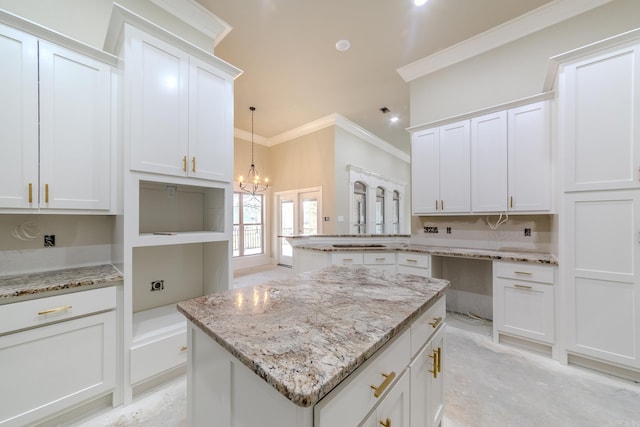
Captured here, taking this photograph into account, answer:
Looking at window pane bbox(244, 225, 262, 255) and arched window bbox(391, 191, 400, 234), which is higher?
arched window bbox(391, 191, 400, 234)

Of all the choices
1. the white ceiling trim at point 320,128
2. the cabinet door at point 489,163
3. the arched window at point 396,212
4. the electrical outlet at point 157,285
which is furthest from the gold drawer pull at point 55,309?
the arched window at point 396,212

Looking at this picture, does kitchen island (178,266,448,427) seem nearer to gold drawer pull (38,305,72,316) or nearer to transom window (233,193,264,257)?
gold drawer pull (38,305,72,316)

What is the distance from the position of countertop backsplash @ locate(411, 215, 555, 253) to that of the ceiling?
2.35m

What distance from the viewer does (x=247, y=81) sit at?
3973 millimetres

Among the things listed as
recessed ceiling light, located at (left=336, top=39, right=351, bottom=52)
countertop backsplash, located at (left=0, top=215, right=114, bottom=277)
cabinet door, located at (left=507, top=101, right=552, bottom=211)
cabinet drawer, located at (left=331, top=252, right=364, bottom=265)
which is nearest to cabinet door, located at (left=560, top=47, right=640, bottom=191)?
cabinet door, located at (left=507, top=101, right=552, bottom=211)

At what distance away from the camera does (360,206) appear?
256 inches

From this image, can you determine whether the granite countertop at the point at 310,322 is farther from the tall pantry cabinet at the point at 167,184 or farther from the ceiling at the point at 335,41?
the ceiling at the point at 335,41

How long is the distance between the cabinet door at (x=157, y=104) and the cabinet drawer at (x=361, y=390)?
6.33 ft

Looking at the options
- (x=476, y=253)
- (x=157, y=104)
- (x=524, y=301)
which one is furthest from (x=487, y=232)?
(x=157, y=104)

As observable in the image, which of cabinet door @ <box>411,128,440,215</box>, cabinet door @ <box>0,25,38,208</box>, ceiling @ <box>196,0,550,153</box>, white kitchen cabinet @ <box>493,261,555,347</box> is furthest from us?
cabinet door @ <box>411,128,440,215</box>

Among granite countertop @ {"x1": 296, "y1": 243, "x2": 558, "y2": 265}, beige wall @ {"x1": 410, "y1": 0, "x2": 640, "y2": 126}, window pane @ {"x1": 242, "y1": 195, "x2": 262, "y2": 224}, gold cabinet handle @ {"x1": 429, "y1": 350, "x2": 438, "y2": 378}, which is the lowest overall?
gold cabinet handle @ {"x1": 429, "y1": 350, "x2": 438, "y2": 378}

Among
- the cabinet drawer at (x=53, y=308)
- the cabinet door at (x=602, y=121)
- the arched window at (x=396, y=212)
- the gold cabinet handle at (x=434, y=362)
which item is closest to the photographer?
the gold cabinet handle at (x=434, y=362)

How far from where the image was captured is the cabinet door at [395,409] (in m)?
0.79

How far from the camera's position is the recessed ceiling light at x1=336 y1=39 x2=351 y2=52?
122 inches
